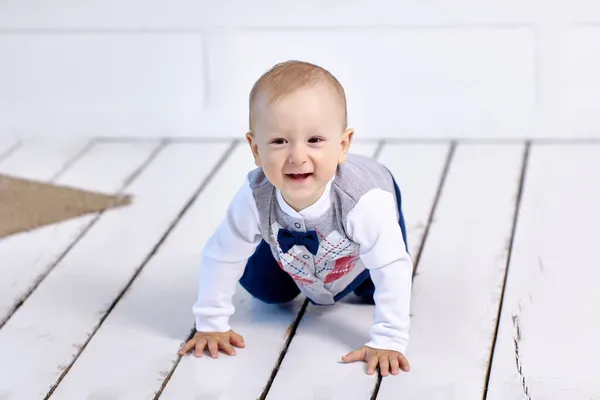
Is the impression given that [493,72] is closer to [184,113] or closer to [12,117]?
[184,113]

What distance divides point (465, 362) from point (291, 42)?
49.8 inches

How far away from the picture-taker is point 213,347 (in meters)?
1.64

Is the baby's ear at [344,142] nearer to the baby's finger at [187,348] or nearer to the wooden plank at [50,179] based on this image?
the baby's finger at [187,348]

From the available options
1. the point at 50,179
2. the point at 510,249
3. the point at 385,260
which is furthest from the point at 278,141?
the point at 50,179

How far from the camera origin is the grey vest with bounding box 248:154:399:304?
1.54 meters

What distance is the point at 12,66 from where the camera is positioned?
279 cm

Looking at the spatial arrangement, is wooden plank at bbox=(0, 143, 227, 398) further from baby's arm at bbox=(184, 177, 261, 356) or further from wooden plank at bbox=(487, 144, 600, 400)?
wooden plank at bbox=(487, 144, 600, 400)

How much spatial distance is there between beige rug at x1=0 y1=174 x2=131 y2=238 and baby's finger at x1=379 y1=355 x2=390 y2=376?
3.03 feet

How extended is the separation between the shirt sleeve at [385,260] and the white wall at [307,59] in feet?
3.57

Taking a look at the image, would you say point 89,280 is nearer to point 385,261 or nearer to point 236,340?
point 236,340

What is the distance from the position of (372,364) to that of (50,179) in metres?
1.19

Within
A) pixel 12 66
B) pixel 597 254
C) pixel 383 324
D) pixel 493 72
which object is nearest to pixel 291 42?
pixel 493 72

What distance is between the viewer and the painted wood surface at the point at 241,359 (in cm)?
154

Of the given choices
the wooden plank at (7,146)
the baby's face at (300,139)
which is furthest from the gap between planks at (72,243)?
the baby's face at (300,139)
